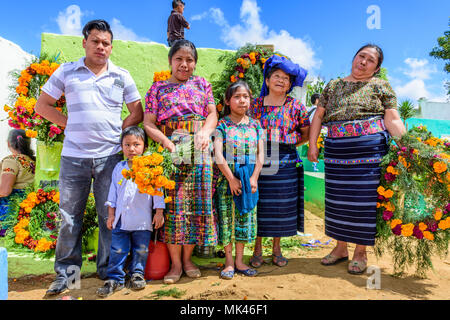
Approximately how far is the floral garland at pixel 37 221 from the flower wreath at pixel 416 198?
137 inches

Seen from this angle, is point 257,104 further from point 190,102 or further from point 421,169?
point 421,169

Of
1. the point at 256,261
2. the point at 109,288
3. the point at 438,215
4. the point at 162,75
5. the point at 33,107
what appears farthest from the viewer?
the point at 162,75

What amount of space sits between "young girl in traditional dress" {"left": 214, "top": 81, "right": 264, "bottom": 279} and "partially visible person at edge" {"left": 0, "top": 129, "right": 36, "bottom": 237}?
3213 millimetres

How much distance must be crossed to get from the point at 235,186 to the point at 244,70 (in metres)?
2.24

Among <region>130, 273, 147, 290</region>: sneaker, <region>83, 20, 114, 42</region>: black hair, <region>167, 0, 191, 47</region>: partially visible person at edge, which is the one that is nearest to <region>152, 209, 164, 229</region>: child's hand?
<region>130, 273, 147, 290</region>: sneaker

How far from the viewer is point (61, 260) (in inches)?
115

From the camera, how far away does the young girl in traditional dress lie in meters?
3.04

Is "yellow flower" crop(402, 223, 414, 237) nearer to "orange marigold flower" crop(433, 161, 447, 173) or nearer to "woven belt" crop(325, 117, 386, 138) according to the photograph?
"orange marigold flower" crop(433, 161, 447, 173)

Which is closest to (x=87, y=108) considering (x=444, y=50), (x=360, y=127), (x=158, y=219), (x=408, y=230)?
(x=158, y=219)

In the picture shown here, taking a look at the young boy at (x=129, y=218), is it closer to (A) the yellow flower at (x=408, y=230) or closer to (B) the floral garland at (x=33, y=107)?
(B) the floral garland at (x=33, y=107)

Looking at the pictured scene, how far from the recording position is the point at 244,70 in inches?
178

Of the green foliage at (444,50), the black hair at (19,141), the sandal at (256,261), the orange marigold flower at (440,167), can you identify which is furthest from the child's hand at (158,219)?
the green foliage at (444,50)

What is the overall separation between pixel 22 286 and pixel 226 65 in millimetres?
3906

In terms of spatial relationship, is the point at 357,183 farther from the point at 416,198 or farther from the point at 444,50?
the point at 444,50
